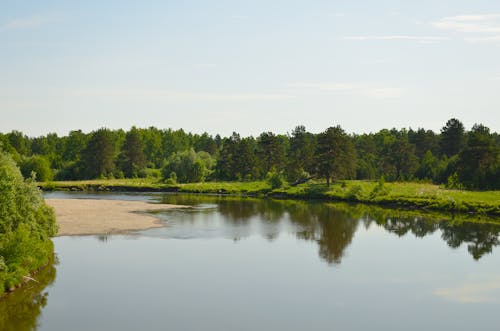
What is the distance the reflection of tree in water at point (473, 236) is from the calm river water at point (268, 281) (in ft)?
0.36

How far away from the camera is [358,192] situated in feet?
304

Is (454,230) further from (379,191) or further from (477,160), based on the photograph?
(477,160)

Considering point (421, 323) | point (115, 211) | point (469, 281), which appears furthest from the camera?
point (115, 211)

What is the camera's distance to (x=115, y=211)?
7338cm

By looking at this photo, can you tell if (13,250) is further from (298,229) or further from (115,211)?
(115,211)

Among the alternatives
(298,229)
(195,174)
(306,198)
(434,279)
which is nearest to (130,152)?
(195,174)

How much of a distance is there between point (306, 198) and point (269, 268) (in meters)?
57.5

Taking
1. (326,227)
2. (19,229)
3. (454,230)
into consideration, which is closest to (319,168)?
(326,227)

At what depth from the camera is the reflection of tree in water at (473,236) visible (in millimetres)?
51312

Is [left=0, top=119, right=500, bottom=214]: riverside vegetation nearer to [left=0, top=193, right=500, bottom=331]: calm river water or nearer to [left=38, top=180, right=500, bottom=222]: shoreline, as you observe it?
[left=38, top=180, right=500, bottom=222]: shoreline

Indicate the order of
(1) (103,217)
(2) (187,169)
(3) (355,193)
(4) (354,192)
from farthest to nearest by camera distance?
(2) (187,169) < (4) (354,192) < (3) (355,193) < (1) (103,217)

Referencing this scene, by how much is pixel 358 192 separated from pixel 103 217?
44.1 meters

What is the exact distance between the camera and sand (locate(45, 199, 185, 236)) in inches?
2269

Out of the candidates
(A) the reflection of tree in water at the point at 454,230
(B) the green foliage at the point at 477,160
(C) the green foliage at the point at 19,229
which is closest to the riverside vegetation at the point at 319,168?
(B) the green foliage at the point at 477,160
